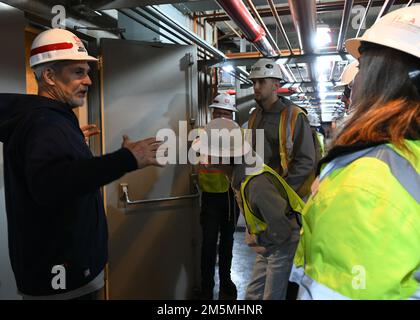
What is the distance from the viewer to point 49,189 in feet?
3.55

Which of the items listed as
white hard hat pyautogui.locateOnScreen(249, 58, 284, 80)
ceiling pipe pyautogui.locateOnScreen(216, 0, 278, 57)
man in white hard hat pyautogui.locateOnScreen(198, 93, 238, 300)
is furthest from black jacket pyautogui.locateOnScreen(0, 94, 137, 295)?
A: white hard hat pyautogui.locateOnScreen(249, 58, 284, 80)

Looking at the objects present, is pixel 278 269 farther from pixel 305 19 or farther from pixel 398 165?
pixel 305 19

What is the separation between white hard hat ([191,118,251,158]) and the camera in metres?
1.79

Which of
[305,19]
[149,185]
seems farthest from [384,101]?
[149,185]

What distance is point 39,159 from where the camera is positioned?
1.11m

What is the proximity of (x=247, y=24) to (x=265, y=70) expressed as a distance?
67cm

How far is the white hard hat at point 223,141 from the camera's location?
5.88 feet

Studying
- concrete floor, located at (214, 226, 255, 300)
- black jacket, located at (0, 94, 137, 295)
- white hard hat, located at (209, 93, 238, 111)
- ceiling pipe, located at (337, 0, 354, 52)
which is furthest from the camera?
white hard hat, located at (209, 93, 238, 111)

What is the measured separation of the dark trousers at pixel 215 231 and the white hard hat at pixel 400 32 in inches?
84.0

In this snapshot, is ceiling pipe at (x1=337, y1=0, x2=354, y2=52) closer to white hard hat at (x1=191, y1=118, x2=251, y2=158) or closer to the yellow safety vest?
the yellow safety vest

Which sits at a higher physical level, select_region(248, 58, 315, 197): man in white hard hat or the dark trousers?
select_region(248, 58, 315, 197): man in white hard hat

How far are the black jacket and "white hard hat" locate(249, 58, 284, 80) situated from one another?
174 centimetres

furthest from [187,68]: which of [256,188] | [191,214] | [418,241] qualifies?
[418,241]

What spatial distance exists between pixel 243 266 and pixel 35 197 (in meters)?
2.74
